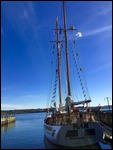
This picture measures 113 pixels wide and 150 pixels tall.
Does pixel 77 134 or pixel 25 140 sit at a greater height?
A: pixel 77 134

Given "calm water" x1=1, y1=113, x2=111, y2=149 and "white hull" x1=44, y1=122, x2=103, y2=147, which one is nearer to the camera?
"white hull" x1=44, y1=122, x2=103, y2=147

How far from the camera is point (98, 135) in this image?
83.8ft

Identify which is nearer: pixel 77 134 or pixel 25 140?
pixel 77 134

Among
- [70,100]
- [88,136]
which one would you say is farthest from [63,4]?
[88,136]

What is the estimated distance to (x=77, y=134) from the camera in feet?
80.9

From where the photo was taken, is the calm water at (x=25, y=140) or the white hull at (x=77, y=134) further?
the calm water at (x=25, y=140)

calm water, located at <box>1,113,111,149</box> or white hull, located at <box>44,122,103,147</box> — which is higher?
white hull, located at <box>44,122,103,147</box>

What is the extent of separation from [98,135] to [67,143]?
3.81 m

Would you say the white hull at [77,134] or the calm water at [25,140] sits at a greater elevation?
the white hull at [77,134]

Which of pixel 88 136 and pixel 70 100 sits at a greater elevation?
pixel 70 100

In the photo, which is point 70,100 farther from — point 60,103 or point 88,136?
point 60,103

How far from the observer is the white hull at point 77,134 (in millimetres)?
24372

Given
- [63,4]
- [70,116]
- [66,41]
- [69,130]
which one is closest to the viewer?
[69,130]

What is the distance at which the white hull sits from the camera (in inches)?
960
